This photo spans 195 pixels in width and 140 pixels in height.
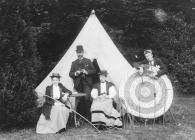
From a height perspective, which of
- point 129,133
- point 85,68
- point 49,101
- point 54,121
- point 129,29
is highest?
point 129,29

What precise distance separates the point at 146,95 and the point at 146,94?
0.07 ft

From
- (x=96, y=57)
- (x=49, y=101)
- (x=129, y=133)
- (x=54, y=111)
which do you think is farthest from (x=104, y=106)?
(x=96, y=57)

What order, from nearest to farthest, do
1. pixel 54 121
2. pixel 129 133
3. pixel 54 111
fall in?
pixel 129 133, pixel 54 121, pixel 54 111

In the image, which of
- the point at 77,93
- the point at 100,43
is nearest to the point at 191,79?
the point at 100,43

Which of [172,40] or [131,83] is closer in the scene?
[131,83]

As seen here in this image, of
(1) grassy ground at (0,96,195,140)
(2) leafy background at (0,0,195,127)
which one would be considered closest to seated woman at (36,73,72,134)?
(1) grassy ground at (0,96,195,140)

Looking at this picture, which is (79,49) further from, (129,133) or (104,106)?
(129,133)

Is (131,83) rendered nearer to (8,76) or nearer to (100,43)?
(100,43)

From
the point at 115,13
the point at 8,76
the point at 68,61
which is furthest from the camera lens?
the point at 115,13

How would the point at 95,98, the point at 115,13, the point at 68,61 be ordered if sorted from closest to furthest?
the point at 95,98 → the point at 68,61 → the point at 115,13

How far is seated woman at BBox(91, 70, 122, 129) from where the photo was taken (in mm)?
8117

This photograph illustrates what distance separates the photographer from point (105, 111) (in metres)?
8.17

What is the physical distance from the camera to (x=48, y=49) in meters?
14.0

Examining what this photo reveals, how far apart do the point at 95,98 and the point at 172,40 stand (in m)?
7.27
